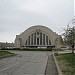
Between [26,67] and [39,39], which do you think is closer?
[26,67]

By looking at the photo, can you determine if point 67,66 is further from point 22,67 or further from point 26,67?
point 22,67

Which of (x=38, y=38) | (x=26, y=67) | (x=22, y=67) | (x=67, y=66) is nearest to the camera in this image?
(x=67, y=66)

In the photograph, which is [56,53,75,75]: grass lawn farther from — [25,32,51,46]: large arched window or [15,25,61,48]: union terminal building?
[25,32,51,46]: large arched window

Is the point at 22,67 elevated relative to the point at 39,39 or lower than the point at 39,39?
lower

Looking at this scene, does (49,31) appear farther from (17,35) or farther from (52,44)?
(17,35)

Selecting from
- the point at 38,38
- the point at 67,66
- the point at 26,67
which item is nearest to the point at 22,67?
the point at 26,67

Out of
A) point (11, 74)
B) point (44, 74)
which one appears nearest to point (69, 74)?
point (44, 74)

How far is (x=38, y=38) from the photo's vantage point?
162m

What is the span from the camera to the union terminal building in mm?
160625

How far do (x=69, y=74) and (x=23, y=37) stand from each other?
154m

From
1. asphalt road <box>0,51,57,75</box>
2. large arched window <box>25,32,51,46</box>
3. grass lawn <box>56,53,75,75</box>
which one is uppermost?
large arched window <box>25,32,51,46</box>

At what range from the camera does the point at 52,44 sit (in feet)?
Result: 530

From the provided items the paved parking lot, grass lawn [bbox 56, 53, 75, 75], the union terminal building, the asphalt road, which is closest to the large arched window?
the union terminal building

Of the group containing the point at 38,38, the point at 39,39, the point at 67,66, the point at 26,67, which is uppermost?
the point at 38,38
